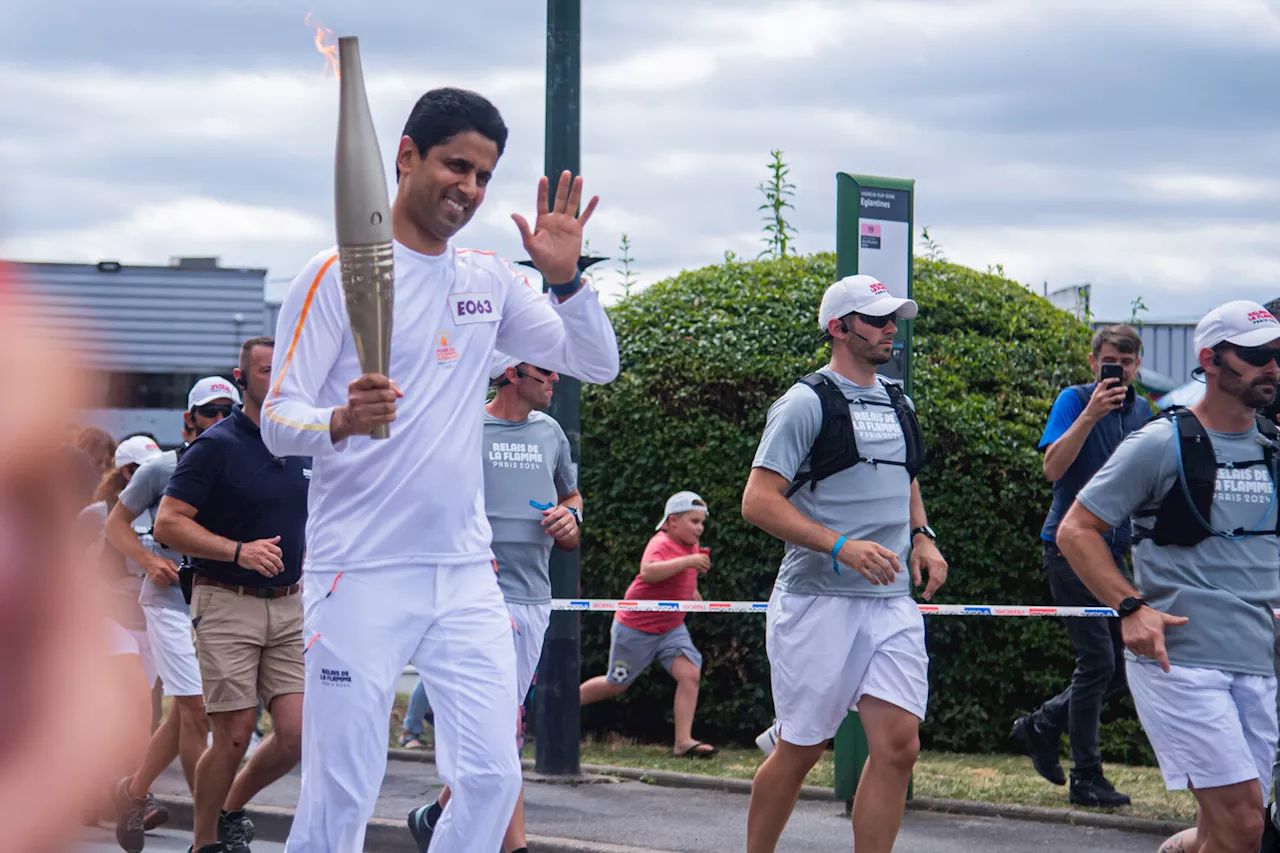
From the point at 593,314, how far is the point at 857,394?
2.02m

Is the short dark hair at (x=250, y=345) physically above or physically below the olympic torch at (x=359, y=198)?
below

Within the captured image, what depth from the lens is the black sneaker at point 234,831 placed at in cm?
694

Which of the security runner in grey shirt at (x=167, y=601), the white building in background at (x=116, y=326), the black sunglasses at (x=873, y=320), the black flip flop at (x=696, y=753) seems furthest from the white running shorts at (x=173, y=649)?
the white building in background at (x=116, y=326)

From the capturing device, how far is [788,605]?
249 inches

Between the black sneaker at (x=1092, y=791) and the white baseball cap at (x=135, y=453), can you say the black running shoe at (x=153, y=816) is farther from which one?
the black sneaker at (x=1092, y=791)

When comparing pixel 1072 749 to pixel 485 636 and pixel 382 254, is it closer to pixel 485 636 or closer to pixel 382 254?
pixel 485 636

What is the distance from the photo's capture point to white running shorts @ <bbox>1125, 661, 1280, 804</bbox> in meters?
5.30

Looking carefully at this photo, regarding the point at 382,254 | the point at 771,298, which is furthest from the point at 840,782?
the point at 382,254

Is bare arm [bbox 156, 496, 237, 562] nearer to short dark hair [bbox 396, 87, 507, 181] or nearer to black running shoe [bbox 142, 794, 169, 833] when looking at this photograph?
black running shoe [bbox 142, 794, 169, 833]

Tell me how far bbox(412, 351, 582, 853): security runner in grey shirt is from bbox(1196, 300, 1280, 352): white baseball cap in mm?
2845

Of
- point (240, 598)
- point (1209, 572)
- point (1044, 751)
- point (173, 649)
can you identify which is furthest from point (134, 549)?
point (1209, 572)

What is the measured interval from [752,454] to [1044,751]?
2585mm

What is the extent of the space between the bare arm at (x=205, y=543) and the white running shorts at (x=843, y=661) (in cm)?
217

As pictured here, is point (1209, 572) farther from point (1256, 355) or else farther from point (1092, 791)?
point (1092, 791)
